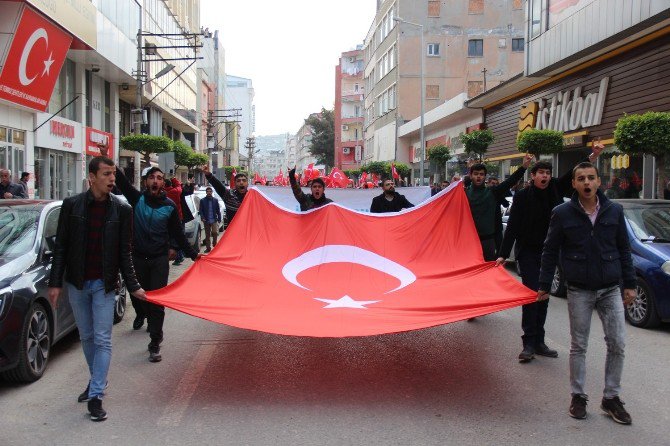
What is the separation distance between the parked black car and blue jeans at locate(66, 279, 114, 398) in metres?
0.20

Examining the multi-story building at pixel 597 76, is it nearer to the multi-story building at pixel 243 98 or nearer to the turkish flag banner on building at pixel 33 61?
the turkish flag banner on building at pixel 33 61

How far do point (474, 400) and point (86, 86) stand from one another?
28371 mm

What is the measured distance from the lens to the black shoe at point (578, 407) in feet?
16.2

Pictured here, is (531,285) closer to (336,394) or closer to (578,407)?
(578,407)

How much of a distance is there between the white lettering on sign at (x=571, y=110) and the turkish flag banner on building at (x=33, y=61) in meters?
17.5

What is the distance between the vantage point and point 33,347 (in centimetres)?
591

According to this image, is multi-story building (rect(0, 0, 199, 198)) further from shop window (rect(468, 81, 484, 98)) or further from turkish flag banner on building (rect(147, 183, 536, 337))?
shop window (rect(468, 81, 484, 98))


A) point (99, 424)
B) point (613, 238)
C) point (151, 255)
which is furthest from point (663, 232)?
point (99, 424)

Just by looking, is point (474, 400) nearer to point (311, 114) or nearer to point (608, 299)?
point (608, 299)

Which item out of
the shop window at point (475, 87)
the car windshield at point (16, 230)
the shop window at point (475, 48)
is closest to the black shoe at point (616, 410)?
the car windshield at point (16, 230)

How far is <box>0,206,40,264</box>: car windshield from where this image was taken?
6.26m

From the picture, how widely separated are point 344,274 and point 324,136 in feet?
347

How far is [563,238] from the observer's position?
5.09 metres

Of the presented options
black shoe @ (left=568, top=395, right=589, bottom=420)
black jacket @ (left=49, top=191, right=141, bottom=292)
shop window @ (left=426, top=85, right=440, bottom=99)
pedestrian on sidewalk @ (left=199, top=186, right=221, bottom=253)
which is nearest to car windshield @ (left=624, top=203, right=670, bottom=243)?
black shoe @ (left=568, top=395, right=589, bottom=420)
